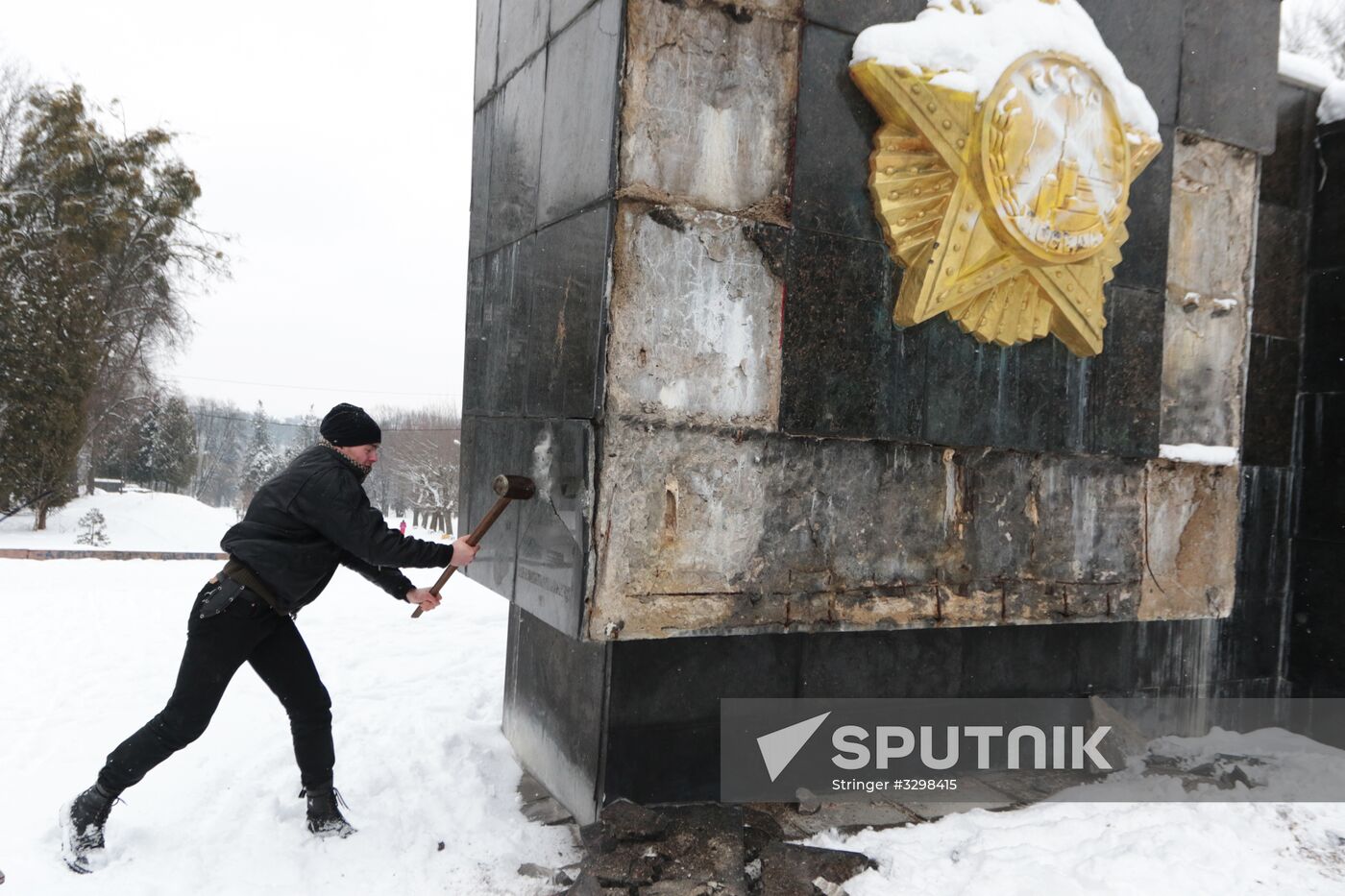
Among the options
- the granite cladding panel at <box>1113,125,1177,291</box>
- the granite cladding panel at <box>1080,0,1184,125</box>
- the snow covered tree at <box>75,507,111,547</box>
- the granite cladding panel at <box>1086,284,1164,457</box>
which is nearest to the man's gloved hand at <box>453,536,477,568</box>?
the granite cladding panel at <box>1086,284,1164,457</box>

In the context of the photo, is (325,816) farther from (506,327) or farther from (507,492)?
(506,327)

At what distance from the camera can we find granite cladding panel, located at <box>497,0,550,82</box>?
4.08m

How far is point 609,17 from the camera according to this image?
3412 mm

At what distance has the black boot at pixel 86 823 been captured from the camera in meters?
3.36

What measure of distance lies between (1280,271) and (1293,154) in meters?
0.74

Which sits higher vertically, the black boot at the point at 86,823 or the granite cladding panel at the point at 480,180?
the granite cladding panel at the point at 480,180

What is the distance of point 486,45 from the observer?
479 cm

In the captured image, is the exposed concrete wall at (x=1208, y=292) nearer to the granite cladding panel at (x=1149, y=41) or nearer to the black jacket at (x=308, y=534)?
the granite cladding panel at (x=1149, y=41)

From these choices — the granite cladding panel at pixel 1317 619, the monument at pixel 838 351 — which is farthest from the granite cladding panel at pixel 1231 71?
the granite cladding panel at pixel 1317 619

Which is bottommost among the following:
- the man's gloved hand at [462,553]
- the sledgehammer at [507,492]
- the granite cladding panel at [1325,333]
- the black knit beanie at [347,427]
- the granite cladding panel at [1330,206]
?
the man's gloved hand at [462,553]

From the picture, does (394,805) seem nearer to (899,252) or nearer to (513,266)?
(513,266)

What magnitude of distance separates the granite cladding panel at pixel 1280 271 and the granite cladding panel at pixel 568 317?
4275 millimetres

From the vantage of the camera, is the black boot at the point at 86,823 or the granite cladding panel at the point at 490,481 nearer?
the black boot at the point at 86,823

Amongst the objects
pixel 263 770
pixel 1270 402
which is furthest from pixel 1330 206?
pixel 263 770
